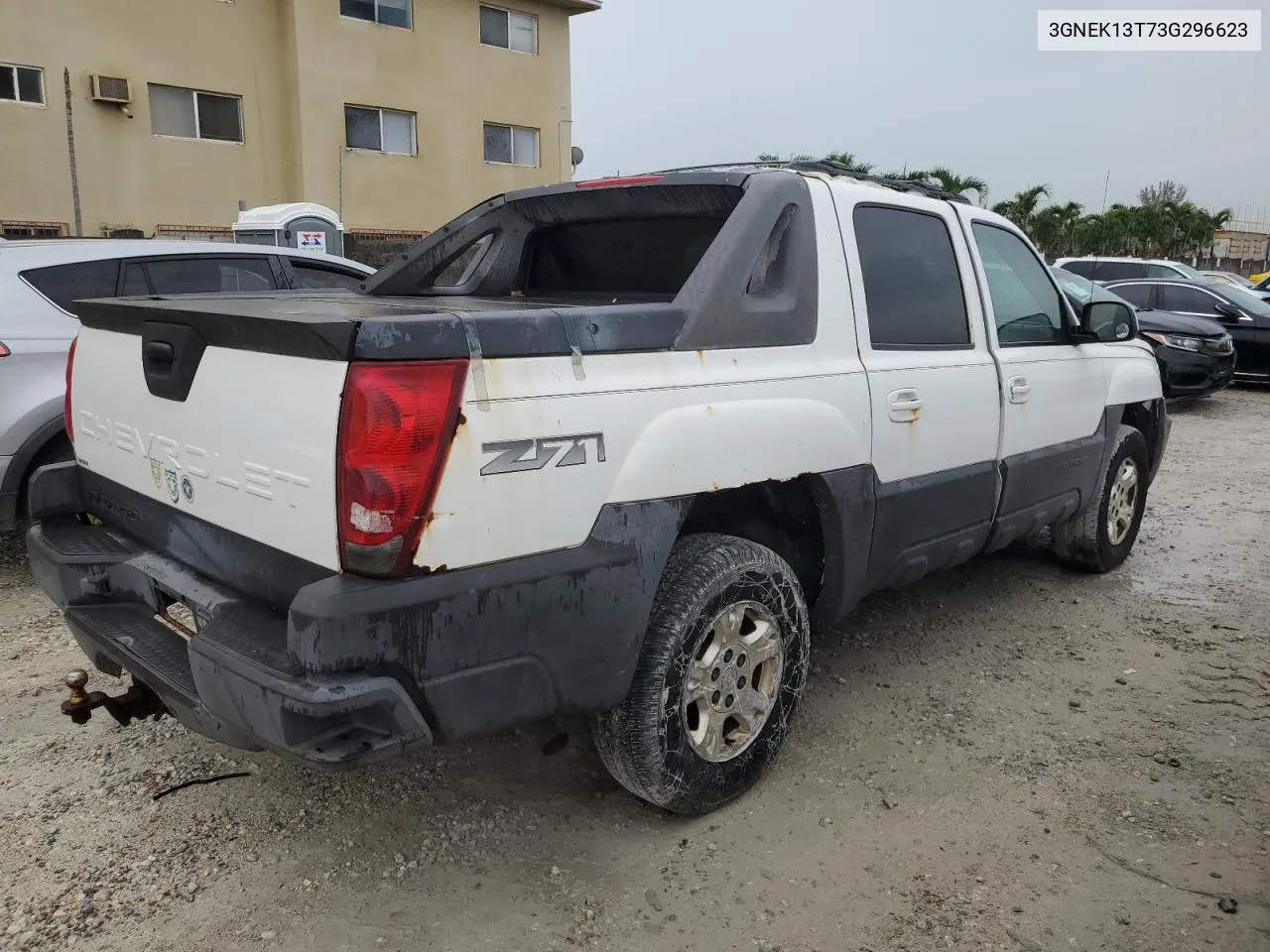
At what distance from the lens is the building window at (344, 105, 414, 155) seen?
63.9 feet

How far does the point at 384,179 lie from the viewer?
20.0 metres

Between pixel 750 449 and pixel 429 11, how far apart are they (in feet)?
66.5

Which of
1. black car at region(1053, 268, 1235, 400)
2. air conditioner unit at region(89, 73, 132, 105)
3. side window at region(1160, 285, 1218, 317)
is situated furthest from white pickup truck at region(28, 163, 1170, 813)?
air conditioner unit at region(89, 73, 132, 105)

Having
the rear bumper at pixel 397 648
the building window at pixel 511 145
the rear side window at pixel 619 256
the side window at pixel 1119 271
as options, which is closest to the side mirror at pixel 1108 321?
the rear side window at pixel 619 256

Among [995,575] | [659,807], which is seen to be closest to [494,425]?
[659,807]

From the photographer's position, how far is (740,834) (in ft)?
9.37

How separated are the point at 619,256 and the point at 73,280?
10.1 feet

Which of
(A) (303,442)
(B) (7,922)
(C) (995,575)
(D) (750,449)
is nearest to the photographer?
(A) (303,442)

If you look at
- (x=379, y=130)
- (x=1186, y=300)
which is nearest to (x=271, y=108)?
(x=379, y=130)

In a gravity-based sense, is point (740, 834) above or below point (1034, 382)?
below

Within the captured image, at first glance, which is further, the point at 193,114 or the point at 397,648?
the point at 193,114

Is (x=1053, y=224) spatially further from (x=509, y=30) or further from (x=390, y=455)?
(x=390, y=455)

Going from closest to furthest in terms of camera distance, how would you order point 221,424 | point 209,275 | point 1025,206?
point 221,424, point 209,275, point 1025,206

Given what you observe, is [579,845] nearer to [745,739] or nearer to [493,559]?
[745,739]
